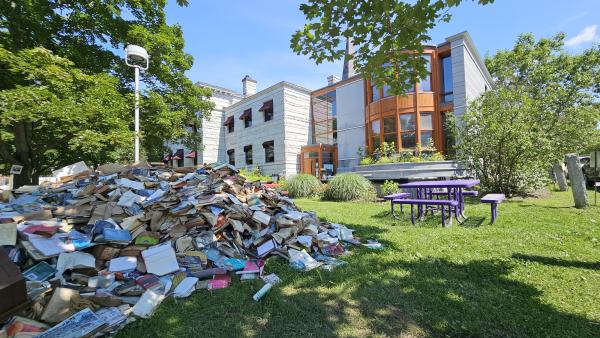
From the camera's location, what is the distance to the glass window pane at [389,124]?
16.6 metres

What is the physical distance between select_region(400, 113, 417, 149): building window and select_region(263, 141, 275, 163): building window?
10.0m

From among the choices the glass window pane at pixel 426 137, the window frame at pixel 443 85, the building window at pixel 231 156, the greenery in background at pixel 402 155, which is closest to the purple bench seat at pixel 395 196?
the greenery in background at pixel 402 155

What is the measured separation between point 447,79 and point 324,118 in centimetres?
1018

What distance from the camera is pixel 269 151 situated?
22562mm

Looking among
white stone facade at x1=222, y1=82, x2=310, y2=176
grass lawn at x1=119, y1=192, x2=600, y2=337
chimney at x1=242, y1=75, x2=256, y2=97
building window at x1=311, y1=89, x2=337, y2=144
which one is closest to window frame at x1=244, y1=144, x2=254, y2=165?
white stone facade at x1=222, y1=82, x2=310, y2=176

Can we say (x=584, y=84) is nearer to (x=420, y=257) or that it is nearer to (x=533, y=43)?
(x=533, y=43)

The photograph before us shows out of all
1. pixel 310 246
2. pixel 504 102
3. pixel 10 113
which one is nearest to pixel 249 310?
A: pixel 310 246

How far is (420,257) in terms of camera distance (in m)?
4.37

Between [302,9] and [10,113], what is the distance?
901cm

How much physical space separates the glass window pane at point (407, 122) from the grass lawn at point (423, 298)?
11.8m

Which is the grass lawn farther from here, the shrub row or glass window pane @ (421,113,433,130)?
glass window pane @ (421,113,433,130)

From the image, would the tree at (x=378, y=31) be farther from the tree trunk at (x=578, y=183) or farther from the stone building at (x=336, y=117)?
the stone building at (x=336, y=117)

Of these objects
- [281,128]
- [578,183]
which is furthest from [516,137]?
[281,128]

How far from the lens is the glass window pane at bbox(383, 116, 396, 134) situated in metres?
16.6
